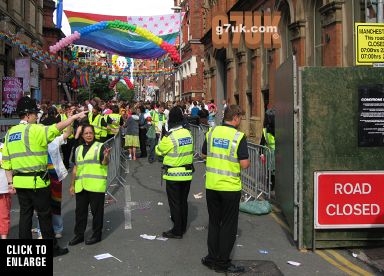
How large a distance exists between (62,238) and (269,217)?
3.61 meters

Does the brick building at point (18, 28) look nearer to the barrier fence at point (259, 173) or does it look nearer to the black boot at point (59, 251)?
the barrier fence at point (259, 173)

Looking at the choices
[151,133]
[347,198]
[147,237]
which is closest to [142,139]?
[151,133]

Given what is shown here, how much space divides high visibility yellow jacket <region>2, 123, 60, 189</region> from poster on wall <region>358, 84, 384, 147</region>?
4009 mm

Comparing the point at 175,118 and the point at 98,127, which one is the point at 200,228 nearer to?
the point at 175,118

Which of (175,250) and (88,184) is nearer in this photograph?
(175,250)

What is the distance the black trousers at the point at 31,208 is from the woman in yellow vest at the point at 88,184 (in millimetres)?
781

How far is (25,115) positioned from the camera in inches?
213

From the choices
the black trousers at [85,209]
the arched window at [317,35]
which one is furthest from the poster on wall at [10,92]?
the black trousers at [85,209]

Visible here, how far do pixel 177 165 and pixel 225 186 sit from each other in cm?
146

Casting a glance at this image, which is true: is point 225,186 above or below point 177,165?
below

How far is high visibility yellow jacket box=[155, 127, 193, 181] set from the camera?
254 inches

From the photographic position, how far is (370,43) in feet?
22.2

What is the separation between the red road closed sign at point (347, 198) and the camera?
5801 mm

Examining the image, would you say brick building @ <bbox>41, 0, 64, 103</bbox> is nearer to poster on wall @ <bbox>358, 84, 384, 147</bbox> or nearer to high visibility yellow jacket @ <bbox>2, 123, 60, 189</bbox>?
high visibility yellow jacket @ <bbox>2, 123, 60, 189</bbox>
